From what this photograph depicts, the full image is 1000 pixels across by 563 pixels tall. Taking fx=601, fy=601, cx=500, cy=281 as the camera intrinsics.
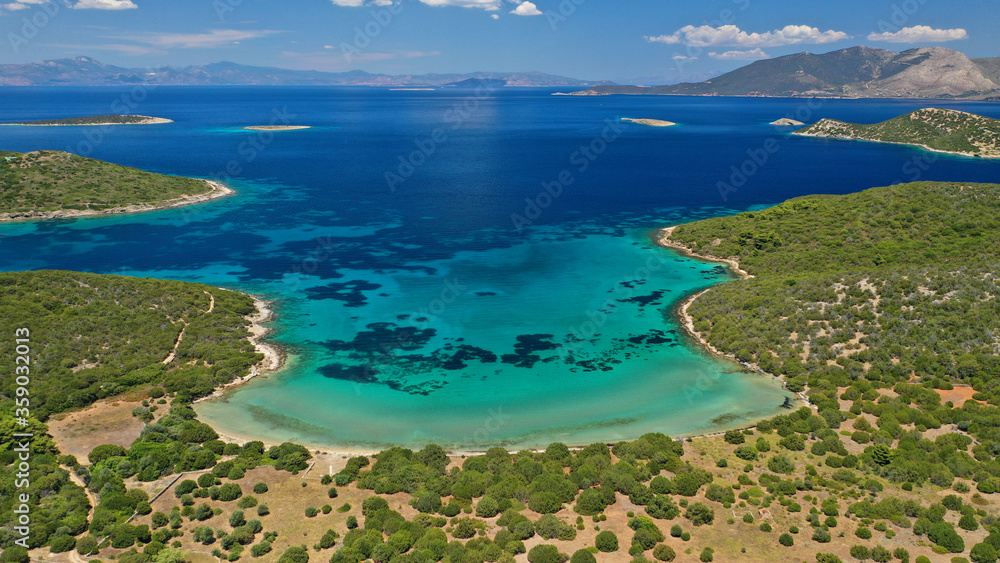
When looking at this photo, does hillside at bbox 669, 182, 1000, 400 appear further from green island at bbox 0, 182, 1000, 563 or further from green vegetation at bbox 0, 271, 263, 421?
green vegetation at bbox 0, 271, 263, 421

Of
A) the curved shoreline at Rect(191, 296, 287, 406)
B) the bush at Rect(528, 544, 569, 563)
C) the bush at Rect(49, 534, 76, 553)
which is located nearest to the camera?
the bush at Rect(528, 544, 569, 563)

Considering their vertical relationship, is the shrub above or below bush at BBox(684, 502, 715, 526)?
below

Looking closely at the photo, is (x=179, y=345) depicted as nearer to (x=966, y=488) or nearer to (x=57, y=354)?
(x=57, y=354)

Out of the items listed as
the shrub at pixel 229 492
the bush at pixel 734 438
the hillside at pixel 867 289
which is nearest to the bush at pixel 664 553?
the bush at pixel 734 438

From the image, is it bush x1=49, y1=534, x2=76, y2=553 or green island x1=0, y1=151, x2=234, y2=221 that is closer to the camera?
bush x1=49, y1=534, x2=76, y2=553

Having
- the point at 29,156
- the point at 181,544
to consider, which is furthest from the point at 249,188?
the point at 181,544

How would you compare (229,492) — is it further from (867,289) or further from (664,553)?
(867,289)

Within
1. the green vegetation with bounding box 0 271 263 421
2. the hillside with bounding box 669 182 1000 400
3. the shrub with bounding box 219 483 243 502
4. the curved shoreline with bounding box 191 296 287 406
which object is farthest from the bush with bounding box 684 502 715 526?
the green vegetation with bounding box 0 271 263 421

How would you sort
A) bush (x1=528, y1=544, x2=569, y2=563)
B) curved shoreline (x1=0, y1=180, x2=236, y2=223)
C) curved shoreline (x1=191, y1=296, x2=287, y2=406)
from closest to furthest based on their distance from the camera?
bush (x1=528, y1=544, x2=569, y2=563) → curved shoreline (x1=191, y1=296, x2=287, y2=406) → curved shoreline (x1=0, y1=180, x2=236, y2=223)
